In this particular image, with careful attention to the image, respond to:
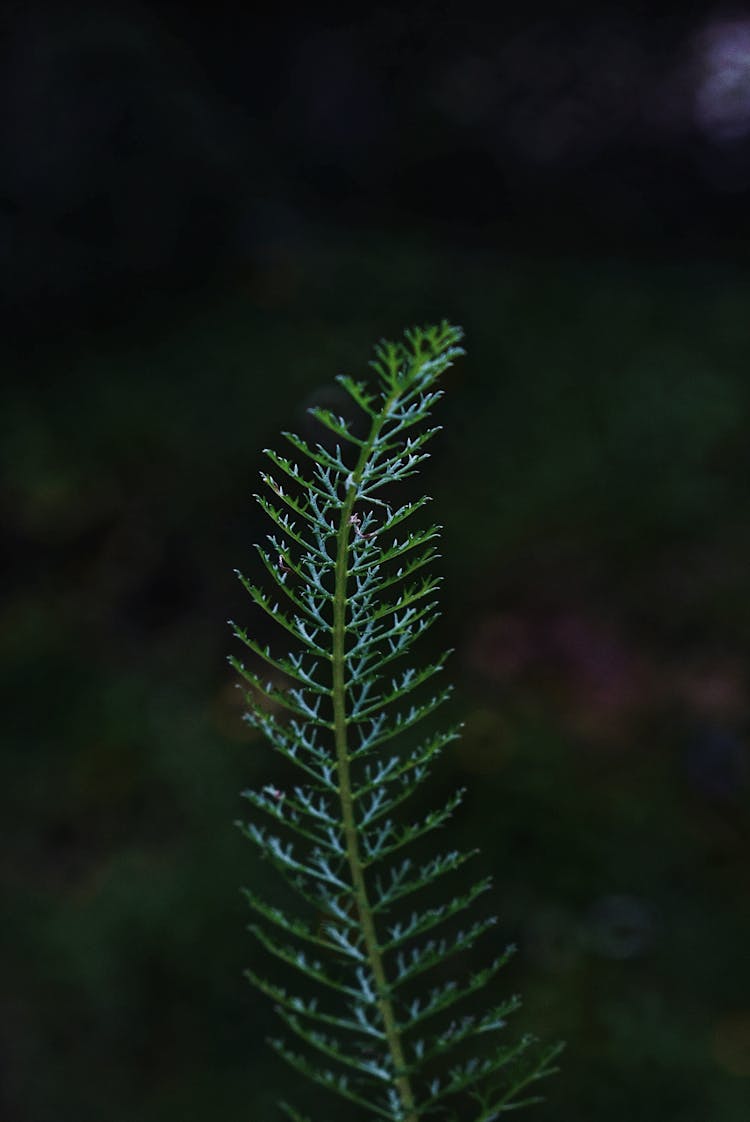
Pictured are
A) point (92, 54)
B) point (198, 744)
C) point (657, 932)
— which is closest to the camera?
point (657, 932)

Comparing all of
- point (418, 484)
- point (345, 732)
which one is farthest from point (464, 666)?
point (345, 732)

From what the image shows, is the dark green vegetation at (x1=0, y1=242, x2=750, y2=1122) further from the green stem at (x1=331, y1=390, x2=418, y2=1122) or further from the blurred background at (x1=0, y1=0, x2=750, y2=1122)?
the green stem at (x1=331, y1=390, x2=418, y2=1122)

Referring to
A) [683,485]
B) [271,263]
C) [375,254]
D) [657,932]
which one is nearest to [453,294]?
[375,254]

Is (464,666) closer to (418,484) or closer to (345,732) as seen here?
(418,484)

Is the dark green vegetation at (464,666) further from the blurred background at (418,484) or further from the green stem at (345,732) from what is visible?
the green stem at (345,732)

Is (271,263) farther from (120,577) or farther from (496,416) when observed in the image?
(120,577)

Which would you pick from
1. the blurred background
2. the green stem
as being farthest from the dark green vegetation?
the green stem
